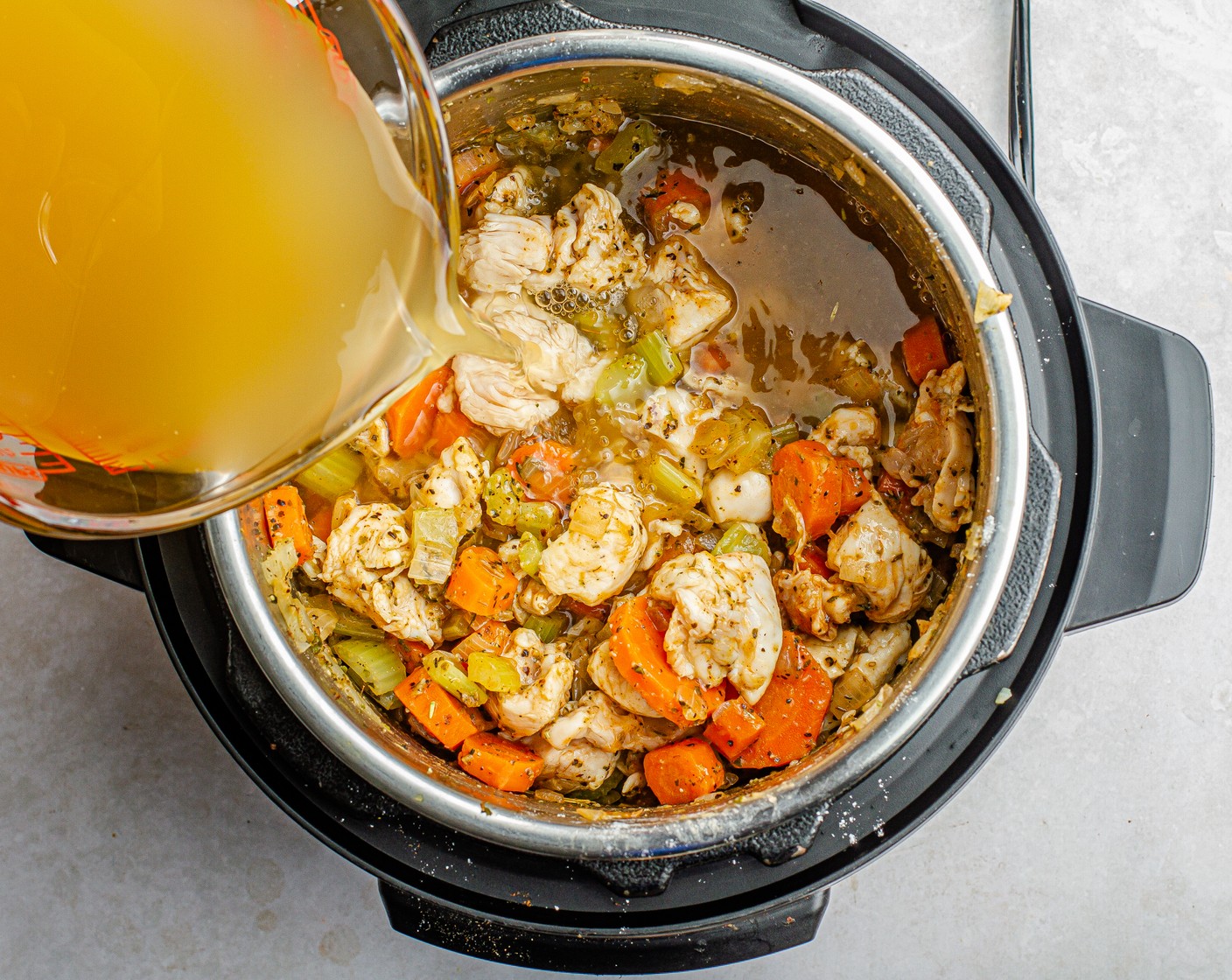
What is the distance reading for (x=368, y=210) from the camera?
3.51 feet

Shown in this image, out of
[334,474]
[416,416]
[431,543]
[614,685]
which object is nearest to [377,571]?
[431,543]

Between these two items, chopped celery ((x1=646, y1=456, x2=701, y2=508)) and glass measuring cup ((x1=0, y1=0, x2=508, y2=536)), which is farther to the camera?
chopped celery ((x1=646, y1=456, x2=701, y2=508))

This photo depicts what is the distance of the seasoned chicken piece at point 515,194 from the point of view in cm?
157

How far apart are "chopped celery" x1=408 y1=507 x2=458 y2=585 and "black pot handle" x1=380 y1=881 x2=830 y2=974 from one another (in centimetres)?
51

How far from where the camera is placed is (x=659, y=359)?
1628 mm

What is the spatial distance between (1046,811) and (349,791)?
147 cm

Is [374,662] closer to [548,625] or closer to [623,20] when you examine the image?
[548,625]

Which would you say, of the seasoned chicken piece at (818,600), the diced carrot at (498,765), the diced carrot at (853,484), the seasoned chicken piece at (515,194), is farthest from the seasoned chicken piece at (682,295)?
the diced carrot at (498,765)

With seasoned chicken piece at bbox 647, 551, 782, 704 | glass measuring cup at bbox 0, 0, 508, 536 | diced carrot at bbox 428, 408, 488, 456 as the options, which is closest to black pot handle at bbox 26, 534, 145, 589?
glass measuring cup at bbox 0, 0, 508, 536

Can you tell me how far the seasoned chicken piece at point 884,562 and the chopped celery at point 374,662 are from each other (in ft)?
2.60

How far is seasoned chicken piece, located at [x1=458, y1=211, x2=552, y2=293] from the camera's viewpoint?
61.4 inches

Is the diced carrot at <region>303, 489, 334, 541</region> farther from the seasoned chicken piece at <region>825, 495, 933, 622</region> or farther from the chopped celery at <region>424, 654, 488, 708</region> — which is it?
the seasoned chicken piece at <region>825, 495, 933, 622</region>

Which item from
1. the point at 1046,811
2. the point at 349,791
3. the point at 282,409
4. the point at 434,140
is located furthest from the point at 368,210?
the point at 1046,811

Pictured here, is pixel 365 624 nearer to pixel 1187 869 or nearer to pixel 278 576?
pixel 278 576
